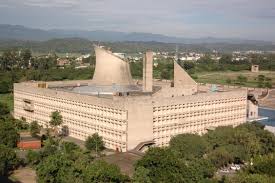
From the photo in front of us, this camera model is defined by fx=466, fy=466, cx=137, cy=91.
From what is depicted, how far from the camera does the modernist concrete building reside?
42469 mm

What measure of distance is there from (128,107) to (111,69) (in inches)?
526

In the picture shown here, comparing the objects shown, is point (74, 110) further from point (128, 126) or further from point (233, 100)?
point (233, 100)

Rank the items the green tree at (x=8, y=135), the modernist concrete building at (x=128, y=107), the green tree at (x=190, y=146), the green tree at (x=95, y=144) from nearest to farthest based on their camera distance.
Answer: the green tree at (x=190, y=146) → the green tree at (x=95, y=144) → the modernist concrete building at (x=128, y=107) → the green tree at (x=8, y=135)

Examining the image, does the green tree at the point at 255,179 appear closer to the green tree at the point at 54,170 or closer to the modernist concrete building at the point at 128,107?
the green tree at the point at 54,170

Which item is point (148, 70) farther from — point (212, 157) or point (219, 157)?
point (219, 157)

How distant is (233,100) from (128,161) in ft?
63.3

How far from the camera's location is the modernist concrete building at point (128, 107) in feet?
139

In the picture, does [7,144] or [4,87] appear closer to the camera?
[7,144]

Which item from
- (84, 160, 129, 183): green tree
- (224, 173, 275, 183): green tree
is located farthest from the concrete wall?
(224, 173, 275, 183): green tree

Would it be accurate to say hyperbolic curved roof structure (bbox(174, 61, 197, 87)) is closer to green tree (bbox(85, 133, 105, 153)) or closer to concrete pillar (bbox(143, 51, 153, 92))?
concrete pillar (bbox(143, 51, 153, 92))

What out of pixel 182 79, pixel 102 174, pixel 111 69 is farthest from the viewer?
pixel 111 69

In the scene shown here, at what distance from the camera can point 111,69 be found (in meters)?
54.1

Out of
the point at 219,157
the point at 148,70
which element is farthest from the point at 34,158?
the point at 148,70

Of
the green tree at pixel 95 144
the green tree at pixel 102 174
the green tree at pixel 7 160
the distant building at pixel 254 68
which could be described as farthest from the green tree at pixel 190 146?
the distant building at pixel 254 68
